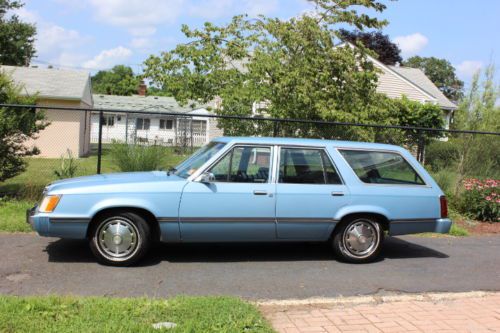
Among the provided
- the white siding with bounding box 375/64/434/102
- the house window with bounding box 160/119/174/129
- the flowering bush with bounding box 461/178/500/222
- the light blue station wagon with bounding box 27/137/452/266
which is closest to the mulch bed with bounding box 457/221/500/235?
the flowering bush with bounding box 461/178/500/222

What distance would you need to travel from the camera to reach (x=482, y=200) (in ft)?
34.8

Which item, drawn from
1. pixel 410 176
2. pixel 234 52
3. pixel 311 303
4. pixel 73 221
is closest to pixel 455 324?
pixel 311 303

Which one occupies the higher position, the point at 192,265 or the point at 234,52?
the point at 234,52

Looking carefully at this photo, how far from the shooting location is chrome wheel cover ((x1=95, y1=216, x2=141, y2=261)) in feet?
19.3

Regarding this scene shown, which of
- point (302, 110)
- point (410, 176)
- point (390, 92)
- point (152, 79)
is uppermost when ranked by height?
point (390, 92)

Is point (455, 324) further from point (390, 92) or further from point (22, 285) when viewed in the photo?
point (390, 92)

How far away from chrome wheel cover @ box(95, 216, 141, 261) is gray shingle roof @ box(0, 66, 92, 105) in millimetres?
19276

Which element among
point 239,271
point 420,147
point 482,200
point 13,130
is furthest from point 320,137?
point 13,130

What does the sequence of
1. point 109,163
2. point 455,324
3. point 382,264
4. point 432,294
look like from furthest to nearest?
point 109,163 < point 382,264 < point 432,294 < point 455,324

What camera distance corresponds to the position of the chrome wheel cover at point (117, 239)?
5.88 meters

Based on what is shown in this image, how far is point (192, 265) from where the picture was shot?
6172 millimetres

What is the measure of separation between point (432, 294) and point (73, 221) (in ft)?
13.6

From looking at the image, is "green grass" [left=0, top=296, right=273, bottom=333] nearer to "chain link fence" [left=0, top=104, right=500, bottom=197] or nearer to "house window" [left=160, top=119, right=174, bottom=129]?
"chain link fence" [left=0, top=104, right=500, bottom=197]

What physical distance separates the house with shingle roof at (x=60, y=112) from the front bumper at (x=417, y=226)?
1754 cm
